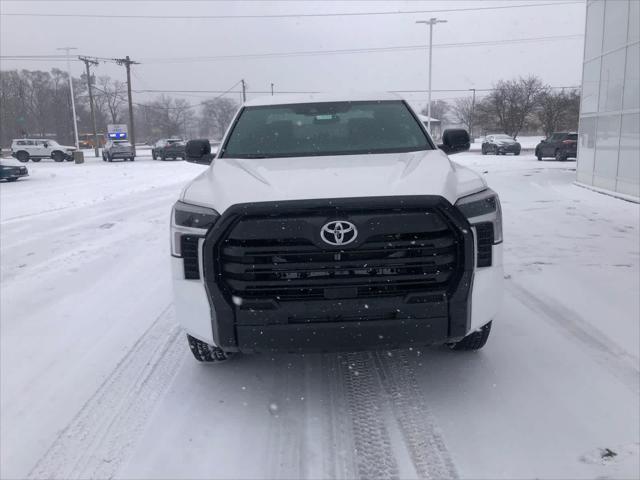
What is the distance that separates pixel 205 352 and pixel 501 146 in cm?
3436

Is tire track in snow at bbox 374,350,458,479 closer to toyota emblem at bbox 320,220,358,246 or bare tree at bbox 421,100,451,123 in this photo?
toyota emblem at bbox 320,220,358,246

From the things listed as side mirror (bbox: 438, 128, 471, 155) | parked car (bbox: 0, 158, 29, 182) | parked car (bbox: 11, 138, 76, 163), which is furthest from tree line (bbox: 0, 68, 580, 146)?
side mirror (bbox: 438, 128, 471, 155)

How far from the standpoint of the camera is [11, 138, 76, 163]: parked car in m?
39.8

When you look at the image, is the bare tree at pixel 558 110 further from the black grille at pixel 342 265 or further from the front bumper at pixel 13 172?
the black grille at pixel 342 265

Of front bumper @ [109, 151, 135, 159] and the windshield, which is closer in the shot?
the windshield

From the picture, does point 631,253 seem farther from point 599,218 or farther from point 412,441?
point 412,441

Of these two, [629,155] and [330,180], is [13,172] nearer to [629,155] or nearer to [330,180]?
[629,155]

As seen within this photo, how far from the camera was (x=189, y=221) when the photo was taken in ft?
9.68

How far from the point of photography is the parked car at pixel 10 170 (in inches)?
761

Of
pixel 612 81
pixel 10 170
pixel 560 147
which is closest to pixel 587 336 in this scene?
pixel 612 81

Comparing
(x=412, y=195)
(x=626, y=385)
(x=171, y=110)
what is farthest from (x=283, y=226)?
(x=171, y=110)

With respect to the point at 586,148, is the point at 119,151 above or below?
below

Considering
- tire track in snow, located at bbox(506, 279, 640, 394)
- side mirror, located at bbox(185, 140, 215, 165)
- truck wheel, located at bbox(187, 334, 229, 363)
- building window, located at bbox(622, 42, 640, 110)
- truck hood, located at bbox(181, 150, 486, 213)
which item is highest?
building window, located at bbox(622, 42, 640, 110)

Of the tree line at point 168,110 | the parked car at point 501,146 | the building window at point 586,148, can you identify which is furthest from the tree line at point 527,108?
the building window at point 586,148
